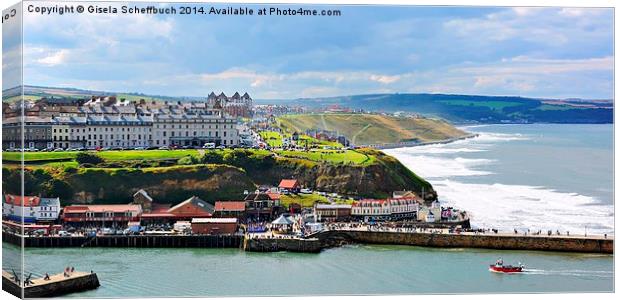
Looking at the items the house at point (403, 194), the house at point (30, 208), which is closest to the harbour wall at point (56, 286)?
the house at point (30, 208)

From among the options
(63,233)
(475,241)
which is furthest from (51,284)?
(475,241)

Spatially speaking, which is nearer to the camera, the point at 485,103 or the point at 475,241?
the point at 475,241

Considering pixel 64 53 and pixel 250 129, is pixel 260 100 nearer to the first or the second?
pixel 250 129

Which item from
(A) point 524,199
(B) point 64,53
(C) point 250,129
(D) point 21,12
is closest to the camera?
(D) point 21,12

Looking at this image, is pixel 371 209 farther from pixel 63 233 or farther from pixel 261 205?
pixel 63 233

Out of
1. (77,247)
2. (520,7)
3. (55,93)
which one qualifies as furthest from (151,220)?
(520,7)

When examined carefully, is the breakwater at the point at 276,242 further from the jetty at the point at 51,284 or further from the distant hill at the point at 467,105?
the jetty at the point at 51,284

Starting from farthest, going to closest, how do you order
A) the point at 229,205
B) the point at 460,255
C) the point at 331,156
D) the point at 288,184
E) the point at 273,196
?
the point at 331,156, the point at 288,184, the point at 273,196, the point at 229,205, the point at 460,255
